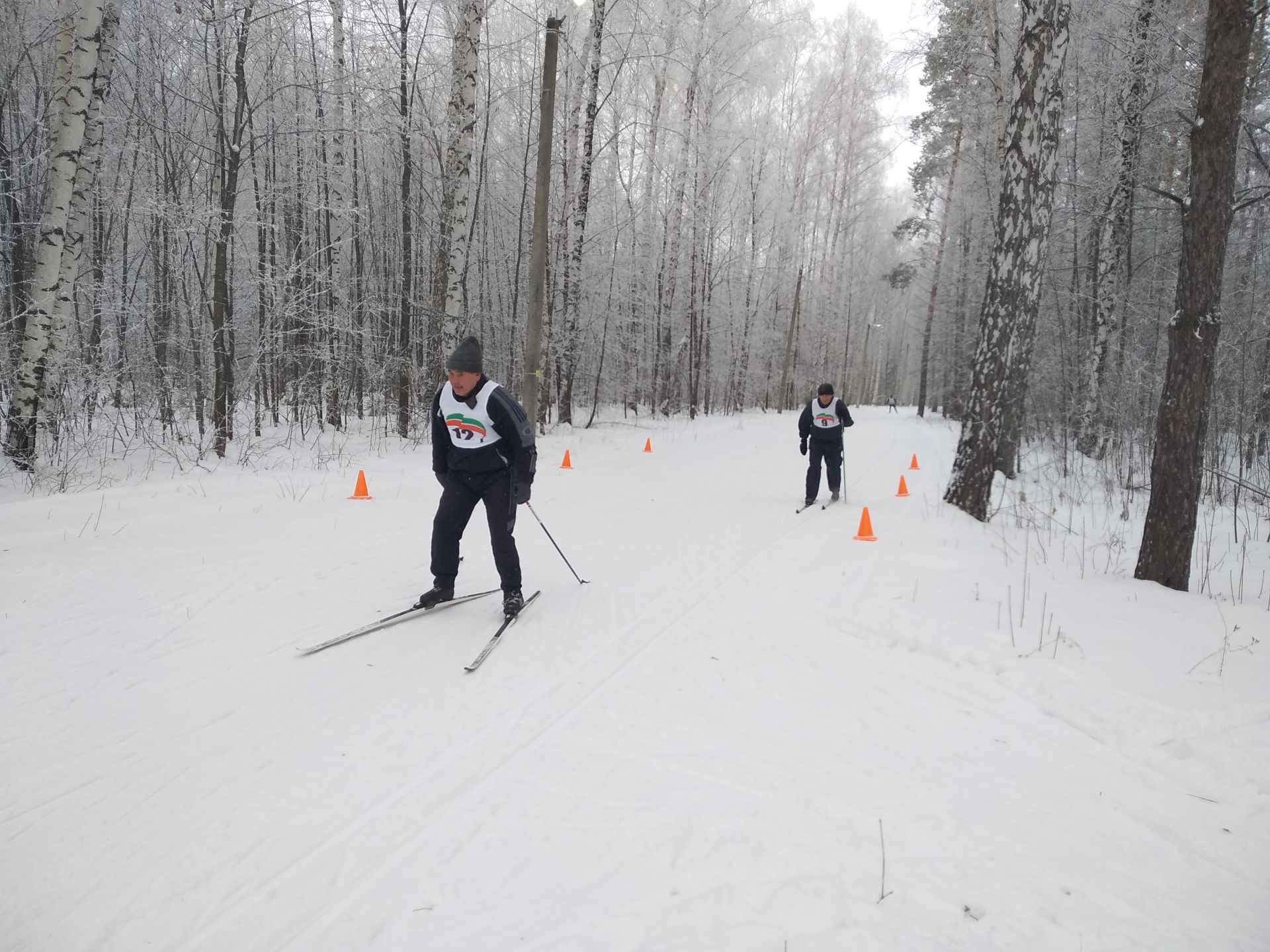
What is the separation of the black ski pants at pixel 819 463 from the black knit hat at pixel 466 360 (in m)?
6.11

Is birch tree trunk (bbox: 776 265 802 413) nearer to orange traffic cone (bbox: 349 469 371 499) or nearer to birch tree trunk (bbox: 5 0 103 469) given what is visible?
orange traffic cone (bbox: 349 469 371 499)

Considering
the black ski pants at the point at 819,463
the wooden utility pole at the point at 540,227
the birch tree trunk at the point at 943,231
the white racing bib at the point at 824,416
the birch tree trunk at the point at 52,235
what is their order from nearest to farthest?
the birch tree trunk at the point at 52,235 → the white racing bib at the point at 824,416 → the black ski pants at the point at 819,463 → the wooden utility pole at the point at 540,227 → the birch tree trunk at the point at 943,231

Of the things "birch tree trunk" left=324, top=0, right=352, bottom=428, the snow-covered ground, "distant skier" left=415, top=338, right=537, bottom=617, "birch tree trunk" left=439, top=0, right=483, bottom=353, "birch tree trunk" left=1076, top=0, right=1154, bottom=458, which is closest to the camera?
the snow-covered ground

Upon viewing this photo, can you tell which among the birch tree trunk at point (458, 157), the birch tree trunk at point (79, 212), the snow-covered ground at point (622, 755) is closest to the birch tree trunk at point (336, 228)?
the birch tree trunk at point (458, 157)

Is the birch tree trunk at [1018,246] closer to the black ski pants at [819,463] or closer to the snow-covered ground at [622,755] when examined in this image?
the black ski pants at [819,463]

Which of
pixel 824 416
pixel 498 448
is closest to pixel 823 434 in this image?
pixel 824 416

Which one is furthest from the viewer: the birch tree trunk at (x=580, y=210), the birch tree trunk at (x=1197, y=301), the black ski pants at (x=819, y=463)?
the birch tree trunk at (x=580, y=210)

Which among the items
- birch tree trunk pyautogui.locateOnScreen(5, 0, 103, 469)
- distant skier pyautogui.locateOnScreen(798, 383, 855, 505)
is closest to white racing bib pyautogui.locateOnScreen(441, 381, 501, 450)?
distant skier pyautogui.locateOnScreen(798, 383, 855, 505)

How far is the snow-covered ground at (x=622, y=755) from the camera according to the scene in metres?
2.18

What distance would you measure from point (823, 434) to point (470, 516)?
626 cm

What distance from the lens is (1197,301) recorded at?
5238mm

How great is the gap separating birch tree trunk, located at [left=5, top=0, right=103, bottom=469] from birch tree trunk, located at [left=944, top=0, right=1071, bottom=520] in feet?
37.4

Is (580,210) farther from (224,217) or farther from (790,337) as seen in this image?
(790,337)

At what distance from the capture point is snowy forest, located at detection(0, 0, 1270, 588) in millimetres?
7922
